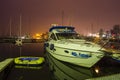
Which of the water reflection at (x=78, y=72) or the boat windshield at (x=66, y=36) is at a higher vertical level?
the boat windshield at (x=66, y=36)

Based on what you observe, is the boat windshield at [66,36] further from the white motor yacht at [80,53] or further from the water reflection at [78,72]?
the water reflection at [78,72]

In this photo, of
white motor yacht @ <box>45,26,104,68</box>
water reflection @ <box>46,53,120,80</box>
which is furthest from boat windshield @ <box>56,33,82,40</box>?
water reflection @ <box>46,53,120,80</box>

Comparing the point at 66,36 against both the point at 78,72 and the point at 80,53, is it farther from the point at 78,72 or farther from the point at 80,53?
the point at 78,72

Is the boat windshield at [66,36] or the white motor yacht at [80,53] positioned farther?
the boat windshield at [66,36]

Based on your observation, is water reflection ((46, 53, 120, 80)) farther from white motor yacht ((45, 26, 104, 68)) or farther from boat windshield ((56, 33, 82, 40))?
boat windshield ((56, 33, 82, 40))

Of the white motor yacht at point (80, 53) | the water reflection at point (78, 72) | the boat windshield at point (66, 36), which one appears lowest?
the water reflection at point (78, 72)

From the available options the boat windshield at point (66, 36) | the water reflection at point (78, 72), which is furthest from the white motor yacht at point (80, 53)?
A: the boat windshield at point (66, 36)

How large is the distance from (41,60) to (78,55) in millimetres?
5100

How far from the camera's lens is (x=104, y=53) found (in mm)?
14062

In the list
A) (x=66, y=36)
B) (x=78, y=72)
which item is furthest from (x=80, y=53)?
(x=66, y=36)

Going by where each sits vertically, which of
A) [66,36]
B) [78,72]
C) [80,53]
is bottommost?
[78,72]

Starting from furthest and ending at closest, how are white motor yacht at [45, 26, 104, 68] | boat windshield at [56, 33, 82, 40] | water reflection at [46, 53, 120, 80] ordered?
1. boat windshield at [56, 33, 82, 40]
2. white motor yacht at [45, 26, 104, 68]
3. water reflection at [46, 53, 120, 80]

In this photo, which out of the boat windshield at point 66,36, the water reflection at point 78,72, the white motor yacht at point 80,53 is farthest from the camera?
the boat windshield at point 66,36

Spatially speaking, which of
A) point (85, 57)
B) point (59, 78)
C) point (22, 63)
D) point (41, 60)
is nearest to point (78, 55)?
point (85, 57)
